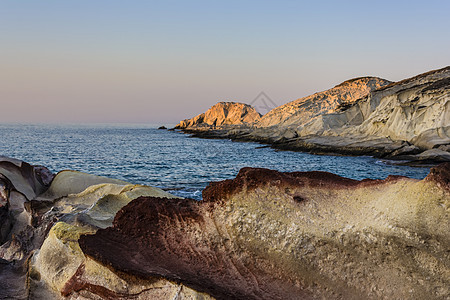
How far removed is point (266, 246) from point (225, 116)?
Answer: 519 ft

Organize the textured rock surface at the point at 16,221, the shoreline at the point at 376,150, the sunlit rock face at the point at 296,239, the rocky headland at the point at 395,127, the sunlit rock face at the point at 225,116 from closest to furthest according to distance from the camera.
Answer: the sunlit rock face at the point at 296,239
the textured rock surface at the point at 16,221
the shoreline at the point at 376,150
the rocky headland at the point at 395,127
the sunlit rock face at the point at 225,116

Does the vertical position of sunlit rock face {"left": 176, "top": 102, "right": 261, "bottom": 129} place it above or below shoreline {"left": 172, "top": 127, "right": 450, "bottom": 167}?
above

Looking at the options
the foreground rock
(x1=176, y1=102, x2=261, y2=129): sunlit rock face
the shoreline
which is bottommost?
the shoreline

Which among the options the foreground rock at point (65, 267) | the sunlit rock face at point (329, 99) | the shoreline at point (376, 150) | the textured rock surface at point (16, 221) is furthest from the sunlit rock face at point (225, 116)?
the foreground rock at point (65, 267)

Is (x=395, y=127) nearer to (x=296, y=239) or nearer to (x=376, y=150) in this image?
(x=376, y=150)

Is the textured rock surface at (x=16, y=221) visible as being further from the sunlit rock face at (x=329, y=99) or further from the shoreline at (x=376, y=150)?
the sunlit rock face at (x=329, y=99)

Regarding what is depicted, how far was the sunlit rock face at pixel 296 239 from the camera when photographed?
274 cm

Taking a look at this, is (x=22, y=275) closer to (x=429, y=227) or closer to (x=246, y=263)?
(x=246, y=263)

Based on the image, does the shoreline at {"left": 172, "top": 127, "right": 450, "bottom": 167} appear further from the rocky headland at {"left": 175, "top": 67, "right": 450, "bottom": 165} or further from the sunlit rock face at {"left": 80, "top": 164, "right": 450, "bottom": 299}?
the sunlit rock face at {"left": 80, "top": 164, "right": 450, "bottom": 299}

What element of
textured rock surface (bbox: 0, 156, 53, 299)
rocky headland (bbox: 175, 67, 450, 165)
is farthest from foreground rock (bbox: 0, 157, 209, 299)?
rocky headland (bbox: 175, 67, 450, 165)

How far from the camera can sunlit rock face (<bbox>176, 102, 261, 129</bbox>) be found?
152363mm

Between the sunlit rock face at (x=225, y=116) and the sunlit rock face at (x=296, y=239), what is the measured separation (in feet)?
474

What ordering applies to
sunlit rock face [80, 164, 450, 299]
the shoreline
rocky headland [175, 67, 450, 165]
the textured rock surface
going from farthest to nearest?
1. rocky headland [175, 67, 450, 165]
2. the shoreline
3. the textured rock surface
4. sunlit rock face [80, 164, 450, 299]

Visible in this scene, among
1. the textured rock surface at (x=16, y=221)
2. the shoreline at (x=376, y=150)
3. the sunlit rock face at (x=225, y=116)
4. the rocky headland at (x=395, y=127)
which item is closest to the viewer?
the textured rock surface at (x=16, y=221)
